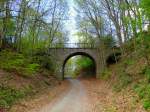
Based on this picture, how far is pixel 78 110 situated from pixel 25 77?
10.9m

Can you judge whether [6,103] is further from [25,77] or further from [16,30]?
[16,30]

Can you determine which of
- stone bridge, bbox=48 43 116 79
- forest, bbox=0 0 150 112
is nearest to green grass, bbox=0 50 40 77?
forest, bbox=0 0 150 112

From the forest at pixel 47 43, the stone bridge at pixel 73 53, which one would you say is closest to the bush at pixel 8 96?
the forest at pixel 47 43

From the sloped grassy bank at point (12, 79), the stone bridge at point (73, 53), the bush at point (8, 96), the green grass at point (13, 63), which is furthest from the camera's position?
the stone bridge at point (73, 53)

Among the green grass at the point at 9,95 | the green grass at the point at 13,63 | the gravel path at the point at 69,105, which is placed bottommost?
the gravel path at the point at 69,105

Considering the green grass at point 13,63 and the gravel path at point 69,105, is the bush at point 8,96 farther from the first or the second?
the green grass at point 13,63

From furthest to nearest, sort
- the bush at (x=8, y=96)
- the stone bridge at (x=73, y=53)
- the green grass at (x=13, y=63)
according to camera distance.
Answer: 1. the stone bridge at (x=73, y=53)
2. the green grass at (x=13, y=63)
3. the bush at (x=8, y=96)

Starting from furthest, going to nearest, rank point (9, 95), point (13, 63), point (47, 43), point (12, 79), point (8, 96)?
point (47, 43) < point (13, 63) < point (12, 79) < point (9, 95) < point (8, 96)

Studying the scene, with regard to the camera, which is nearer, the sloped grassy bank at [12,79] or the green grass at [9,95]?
the green grass at [9,95]

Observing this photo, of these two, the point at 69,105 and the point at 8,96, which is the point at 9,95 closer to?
the point at 8,96

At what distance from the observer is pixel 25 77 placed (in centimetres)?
2412

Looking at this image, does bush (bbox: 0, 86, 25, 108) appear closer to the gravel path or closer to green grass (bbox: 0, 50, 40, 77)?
the gravel path

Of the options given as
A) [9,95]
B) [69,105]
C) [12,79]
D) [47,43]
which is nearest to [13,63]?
[12,79]

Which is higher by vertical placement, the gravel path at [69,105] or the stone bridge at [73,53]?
the stone bridge at [73,53]
